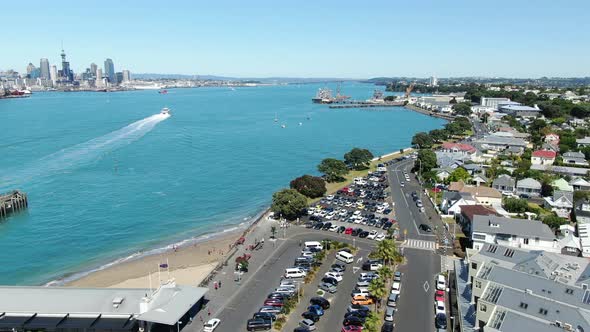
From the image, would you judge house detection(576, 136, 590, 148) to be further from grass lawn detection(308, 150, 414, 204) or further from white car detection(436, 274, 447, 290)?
white car detection(436, 274, 447, 290)

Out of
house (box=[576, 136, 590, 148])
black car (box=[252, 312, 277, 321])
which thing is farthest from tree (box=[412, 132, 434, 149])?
black car (box=[252, 312, 277, 321])

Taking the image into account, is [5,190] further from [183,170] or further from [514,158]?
[514,158]

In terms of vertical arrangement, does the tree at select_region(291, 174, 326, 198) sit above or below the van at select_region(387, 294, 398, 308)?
above

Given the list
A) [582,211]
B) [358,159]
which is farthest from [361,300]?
[358,159]

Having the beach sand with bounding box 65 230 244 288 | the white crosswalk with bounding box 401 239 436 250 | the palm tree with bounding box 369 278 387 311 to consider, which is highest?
the palm tree with bounding box 369 278 387 311

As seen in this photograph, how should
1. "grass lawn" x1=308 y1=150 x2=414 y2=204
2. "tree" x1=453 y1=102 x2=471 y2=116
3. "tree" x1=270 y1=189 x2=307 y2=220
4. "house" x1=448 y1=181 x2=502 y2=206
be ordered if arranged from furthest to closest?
"tree" x1=453 y1=102 x2=471 y2=116 → "grass lawn" x1=308 y1=150 x2=414 y2=204 → "house" x1=448 y1=181 x2=502 y2=206 → "tree" x1=270 y1=189 x2=307 y2=220

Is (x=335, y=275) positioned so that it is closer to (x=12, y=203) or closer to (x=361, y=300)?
(x=361, y=300)
